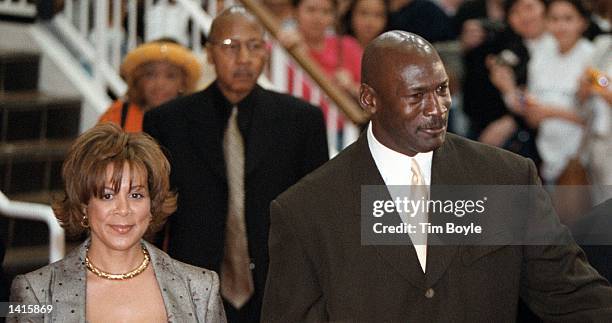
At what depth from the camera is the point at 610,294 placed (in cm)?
414

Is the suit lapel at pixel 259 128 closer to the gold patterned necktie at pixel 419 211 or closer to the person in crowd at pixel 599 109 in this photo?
the gold patterned necktie at pixel 419 211

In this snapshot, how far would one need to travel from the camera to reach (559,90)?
27.3 ft

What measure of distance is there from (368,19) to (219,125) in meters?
3.32

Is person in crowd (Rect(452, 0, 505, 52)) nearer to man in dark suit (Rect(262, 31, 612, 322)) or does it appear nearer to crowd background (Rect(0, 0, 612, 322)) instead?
crowd background (Rect(0, 0, 612, 322))

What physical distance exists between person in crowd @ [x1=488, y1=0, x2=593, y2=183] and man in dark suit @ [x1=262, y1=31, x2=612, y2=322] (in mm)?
4051

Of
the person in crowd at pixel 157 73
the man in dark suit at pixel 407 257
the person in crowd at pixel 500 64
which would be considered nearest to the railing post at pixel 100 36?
the person in crowd at pixel 157 73

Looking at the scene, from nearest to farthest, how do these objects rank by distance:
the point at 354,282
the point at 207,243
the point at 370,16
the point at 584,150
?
the point at 354,282 → the point at 207,243 → the point at 584,150 → the point at 370,16

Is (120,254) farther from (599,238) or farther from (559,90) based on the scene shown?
(559,90)

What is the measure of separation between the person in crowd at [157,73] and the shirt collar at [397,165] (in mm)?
2680

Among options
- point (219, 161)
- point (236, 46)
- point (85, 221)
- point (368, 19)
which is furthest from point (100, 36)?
point (85, 221)

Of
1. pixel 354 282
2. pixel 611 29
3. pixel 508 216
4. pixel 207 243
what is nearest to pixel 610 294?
pixel 508 216

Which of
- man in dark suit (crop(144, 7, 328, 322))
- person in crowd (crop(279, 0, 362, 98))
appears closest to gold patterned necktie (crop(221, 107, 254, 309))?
man in dark suit (crop(144, 7, 328, 322))

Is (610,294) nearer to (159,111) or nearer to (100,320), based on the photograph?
(100,320)

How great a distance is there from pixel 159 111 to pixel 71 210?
159cm
